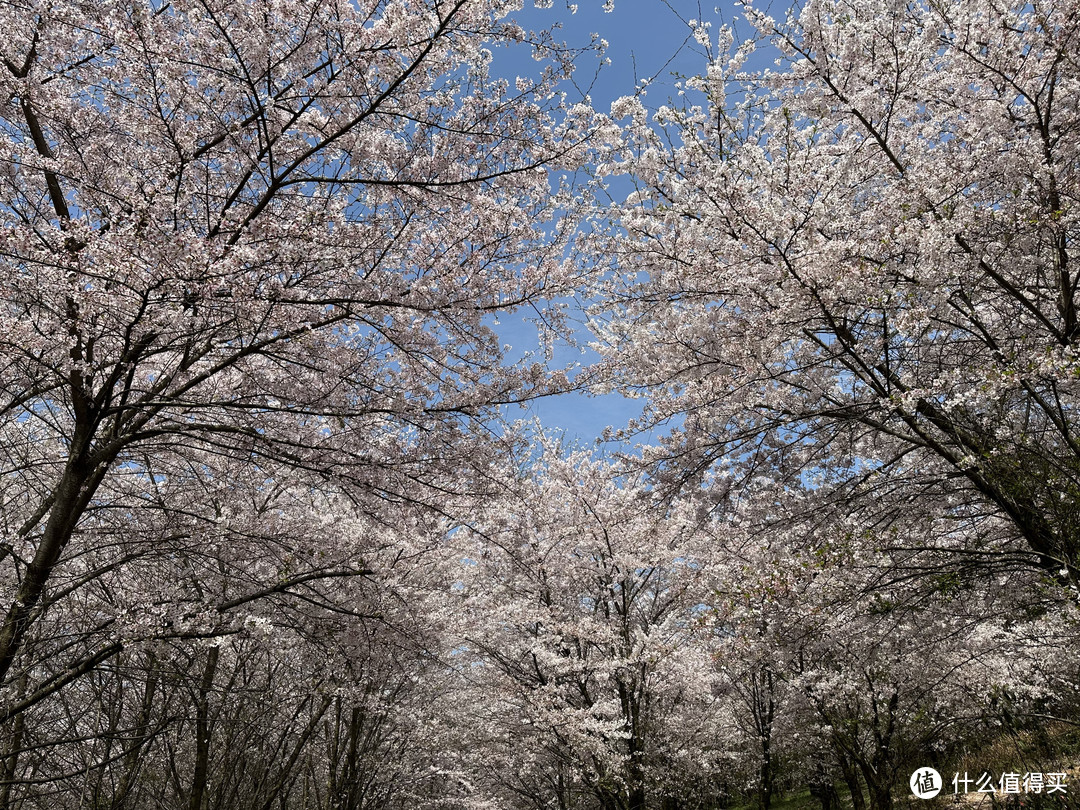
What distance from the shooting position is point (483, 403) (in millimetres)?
5633

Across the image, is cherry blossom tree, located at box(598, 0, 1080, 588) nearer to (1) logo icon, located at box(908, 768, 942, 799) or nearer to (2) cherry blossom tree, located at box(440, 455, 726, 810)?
(2) cherry blossom tree, located at box(440, 455, 726, 810)

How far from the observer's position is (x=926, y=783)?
9.82m

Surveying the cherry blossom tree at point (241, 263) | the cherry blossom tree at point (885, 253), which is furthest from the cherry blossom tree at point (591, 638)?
the cherry blossom tree at point (241, 263)

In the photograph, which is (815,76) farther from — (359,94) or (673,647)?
(673,647)

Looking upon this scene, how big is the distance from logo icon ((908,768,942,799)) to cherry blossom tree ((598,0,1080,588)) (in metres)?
4.67

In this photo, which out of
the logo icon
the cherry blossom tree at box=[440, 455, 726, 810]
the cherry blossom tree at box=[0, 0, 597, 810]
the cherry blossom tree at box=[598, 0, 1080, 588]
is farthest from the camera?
the cherry blossom tree at box=[440, 455, 726, 810]

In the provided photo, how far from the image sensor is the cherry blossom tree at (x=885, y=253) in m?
5.00

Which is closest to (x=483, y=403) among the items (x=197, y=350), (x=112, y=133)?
(x=197, y=350)

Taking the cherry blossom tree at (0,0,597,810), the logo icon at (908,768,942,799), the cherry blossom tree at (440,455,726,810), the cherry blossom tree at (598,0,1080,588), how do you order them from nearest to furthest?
the cherry blossom tree at (0,0,597,810) < the cherry blossom tree at (598,0,1080,588) < the logo icon at (908,768,942,799) < the cherry blossom tree at (440,455,726,810)

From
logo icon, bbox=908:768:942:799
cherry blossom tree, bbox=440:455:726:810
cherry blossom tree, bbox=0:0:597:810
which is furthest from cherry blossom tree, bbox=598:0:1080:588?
logo icon, bbox=908:768:942:799

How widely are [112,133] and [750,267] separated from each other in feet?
17.7

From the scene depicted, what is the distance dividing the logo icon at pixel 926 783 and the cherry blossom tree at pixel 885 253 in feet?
15.3

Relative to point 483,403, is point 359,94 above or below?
above

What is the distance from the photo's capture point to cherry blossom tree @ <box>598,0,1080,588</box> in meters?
5.00
